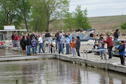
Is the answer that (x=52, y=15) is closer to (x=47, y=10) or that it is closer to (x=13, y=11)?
(x=47, y=10)

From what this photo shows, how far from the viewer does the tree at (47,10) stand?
93.7 m

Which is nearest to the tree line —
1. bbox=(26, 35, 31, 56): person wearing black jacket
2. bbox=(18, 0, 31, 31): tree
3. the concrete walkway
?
bbox=(18, 0, 31, 31): tree

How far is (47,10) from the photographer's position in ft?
309

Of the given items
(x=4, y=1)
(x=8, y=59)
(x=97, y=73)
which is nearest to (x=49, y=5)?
(x=4, y=1)

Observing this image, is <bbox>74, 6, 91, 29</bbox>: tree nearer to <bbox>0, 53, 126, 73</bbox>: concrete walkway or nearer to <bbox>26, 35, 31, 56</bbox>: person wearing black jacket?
<bbox>26, 35, 31, 56</bbox>: person wearing black jacket

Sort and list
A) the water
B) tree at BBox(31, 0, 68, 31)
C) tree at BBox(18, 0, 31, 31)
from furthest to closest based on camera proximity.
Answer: tree at BBox(18, 0, 31, 31) < tree at BBox(31, 0, 68, 31) < the water

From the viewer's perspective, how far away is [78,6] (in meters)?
96.2

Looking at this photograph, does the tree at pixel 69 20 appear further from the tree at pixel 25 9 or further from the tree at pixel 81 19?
the tree at pixel 25 9

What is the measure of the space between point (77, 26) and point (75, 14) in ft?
8.97

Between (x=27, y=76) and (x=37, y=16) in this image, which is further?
(x=37, y=16)

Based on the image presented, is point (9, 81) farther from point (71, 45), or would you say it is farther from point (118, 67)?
point (71, 45)

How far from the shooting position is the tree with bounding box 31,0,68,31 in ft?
307

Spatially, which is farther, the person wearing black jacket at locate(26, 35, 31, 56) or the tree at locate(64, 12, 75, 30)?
the tree at locate(64, 12, 75, 30)

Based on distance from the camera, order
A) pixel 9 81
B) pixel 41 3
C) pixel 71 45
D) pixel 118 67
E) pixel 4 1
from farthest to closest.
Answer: pixel 4 1
pixel 41 3
pixel 71 45
pixel 118 67
pixel 9 81
